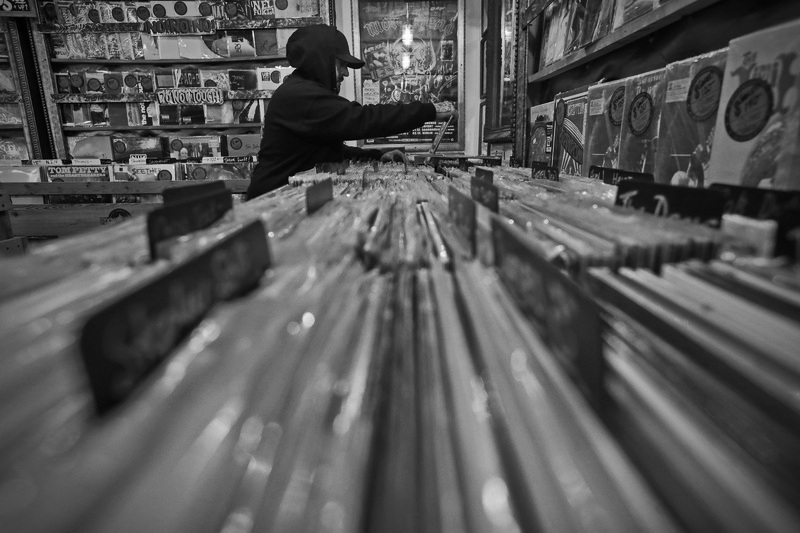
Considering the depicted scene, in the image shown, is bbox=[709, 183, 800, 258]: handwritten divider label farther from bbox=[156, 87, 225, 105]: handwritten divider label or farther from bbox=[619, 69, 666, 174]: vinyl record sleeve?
bbox=[156, 87, 225, 105]: handwritten divider label

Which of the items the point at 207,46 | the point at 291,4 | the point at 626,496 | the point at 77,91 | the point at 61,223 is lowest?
the point at 61,223

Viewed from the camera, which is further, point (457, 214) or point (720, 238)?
point (457, 214)

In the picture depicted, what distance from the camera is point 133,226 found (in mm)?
583

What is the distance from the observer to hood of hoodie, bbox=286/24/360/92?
2.25 metres

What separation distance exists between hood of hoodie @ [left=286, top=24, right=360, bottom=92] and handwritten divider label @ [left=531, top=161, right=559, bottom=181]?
4.98ft

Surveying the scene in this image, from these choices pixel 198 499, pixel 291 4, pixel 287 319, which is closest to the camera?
pixel 198 499

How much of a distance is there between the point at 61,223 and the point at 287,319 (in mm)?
4391

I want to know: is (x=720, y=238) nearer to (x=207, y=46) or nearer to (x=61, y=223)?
(x=61, y=223)

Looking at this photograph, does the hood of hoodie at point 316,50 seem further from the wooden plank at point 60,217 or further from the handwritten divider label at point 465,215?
the wooden plank at point 60,217

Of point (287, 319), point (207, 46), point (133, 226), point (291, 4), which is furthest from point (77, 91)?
point (287, 319)

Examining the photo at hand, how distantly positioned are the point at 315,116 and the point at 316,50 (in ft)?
1.57

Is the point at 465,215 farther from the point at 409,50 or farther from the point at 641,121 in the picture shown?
the point at 409,50

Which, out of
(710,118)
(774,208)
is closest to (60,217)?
(710,118)

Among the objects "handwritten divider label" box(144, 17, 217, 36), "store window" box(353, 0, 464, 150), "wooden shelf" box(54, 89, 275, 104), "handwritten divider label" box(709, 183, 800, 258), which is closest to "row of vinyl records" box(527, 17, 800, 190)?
"handwritten divider label" box(709, 183, 800, 258)
